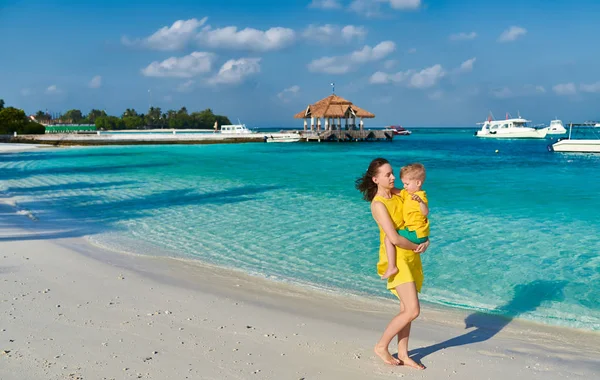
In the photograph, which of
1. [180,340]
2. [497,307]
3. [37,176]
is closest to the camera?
[180,340]

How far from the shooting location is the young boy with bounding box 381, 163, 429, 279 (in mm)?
3660

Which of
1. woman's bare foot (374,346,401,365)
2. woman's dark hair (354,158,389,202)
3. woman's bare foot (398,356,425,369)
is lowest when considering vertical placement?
woman's bare foot (398,356,425,369)

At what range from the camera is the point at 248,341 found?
4367 millimetres

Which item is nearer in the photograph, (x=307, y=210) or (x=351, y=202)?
(x=307, y=210)

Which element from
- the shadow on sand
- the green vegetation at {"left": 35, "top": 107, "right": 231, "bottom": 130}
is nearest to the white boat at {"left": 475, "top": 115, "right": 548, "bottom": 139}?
the green vegetation at {"left": 35, "top": 107, "right": 231, "bottom": 130}

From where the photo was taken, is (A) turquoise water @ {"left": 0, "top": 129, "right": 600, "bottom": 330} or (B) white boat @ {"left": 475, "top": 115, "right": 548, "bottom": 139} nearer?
(A) turquoise water @ {"left": 0, "top": 129, "right": 600, "bottom": 330}

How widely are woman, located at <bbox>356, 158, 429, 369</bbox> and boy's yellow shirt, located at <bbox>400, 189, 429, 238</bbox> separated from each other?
0.05 meters

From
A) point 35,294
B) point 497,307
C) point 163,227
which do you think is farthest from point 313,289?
point 163,227

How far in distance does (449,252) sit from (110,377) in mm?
6576

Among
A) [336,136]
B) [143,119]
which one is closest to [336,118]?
[336,136]

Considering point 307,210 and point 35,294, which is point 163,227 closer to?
point 307,210

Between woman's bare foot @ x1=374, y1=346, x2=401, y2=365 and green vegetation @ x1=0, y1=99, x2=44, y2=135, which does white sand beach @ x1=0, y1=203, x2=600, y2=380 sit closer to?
woman's bare foot @ x1=374, y1=346, x2=401, y2=365

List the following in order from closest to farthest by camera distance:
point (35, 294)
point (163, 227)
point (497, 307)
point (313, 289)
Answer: point (35, 294) < point (497, 307) < point (313, 289) < point (163, 227)

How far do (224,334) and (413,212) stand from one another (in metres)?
1.97
